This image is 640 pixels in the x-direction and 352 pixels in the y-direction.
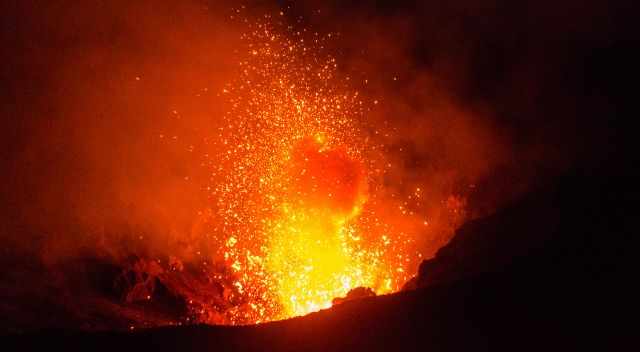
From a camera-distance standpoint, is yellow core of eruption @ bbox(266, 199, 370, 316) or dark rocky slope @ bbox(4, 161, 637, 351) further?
yellow core of eruption @ bbox(266, 199, 370, 316)

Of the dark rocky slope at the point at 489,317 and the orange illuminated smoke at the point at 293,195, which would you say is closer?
the dark rocky slope at the point at 489,317

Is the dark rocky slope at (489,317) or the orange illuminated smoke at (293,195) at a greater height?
the orange illuminated smoke at (293,195)

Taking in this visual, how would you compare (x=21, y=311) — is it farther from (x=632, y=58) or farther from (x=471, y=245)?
(x=632, y=58)

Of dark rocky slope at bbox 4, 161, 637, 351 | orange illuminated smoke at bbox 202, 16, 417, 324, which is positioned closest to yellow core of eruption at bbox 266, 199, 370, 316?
orange illuminated smoke at bbox 202, 16, 417, 324

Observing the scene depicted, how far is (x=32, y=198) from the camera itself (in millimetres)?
16188

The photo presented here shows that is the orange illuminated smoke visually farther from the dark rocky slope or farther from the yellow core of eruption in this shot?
the dark rocky slope

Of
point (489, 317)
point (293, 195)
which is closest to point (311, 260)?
point (293, 195)

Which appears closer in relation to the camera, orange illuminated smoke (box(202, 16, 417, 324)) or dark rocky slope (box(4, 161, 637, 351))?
dark rocky slope (box(4, 161, 637, 351))

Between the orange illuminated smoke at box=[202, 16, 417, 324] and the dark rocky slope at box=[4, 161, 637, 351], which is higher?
the orange illuminated smoke at box=[202, 16, 417, 324]

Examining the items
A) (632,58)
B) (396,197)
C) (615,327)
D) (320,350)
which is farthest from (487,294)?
(396,197)

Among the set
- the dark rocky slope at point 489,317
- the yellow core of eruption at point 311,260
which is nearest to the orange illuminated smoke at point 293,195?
the yellow core of eruption at point 311,260

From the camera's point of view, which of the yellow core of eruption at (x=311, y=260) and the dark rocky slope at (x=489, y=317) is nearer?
the dark rocky slope at (x=489, y=317)

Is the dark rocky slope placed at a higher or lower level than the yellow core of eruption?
lower

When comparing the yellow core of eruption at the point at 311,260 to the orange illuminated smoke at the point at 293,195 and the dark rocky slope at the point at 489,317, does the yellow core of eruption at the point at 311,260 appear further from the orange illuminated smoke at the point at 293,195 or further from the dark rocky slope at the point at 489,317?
the dark rocky slope at the point at 489,317
